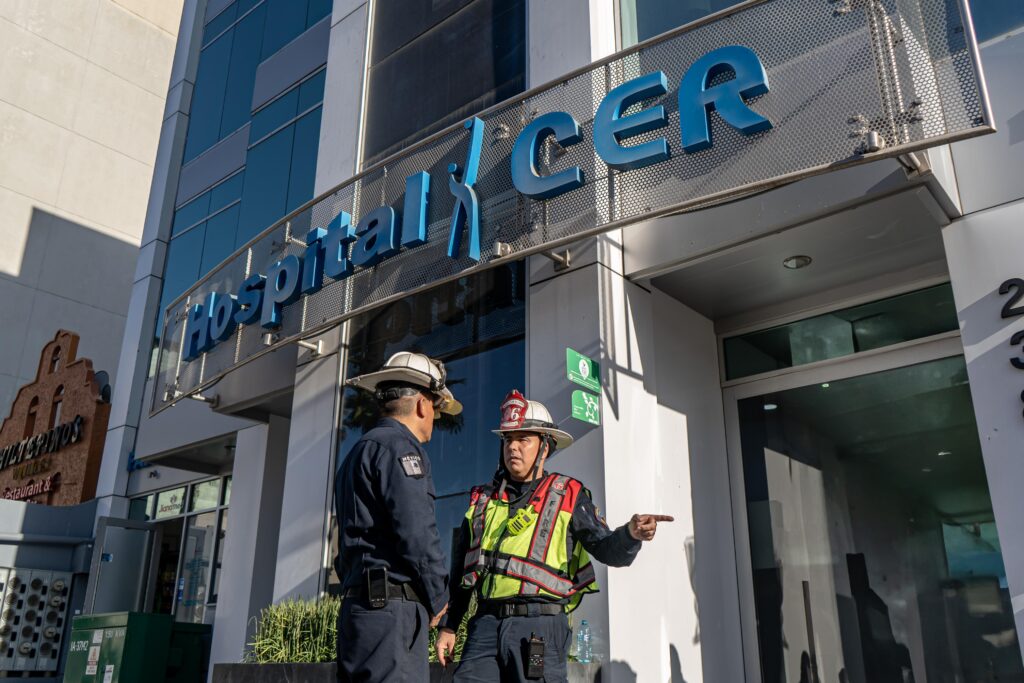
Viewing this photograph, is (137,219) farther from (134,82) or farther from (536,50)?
(536,50)

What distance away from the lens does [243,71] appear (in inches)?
650

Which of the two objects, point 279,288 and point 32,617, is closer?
point 279,288

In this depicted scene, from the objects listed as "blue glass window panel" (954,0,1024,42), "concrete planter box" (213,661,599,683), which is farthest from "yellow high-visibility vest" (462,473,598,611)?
"blue glass window panel" (954,0,1024,42)

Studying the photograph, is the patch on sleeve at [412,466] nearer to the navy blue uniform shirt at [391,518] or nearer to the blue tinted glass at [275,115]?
the navy blue uniform shirt at [391,518]

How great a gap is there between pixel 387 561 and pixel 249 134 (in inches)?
512

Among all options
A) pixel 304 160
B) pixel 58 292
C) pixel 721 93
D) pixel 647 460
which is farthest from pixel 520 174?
pixel 58 292

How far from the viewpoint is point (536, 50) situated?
8680 millimetres

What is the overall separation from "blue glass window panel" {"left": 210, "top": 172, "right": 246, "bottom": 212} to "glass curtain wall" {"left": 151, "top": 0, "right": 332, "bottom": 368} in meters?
0.02

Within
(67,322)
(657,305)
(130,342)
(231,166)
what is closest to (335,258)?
(657,305)

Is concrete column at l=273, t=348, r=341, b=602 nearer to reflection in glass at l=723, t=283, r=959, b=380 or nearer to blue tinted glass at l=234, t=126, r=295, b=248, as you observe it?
blue tinted glass at l=234, t=126, r=295, b=248

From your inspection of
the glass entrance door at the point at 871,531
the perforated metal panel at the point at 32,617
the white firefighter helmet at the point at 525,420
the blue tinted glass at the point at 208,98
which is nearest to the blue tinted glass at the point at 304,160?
the blue tinted glass at the point at 208,98

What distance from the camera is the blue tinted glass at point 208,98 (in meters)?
17.4

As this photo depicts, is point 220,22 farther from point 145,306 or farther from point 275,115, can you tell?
point 145,306

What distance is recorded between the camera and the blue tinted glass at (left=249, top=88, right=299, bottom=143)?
1348 centimetres
